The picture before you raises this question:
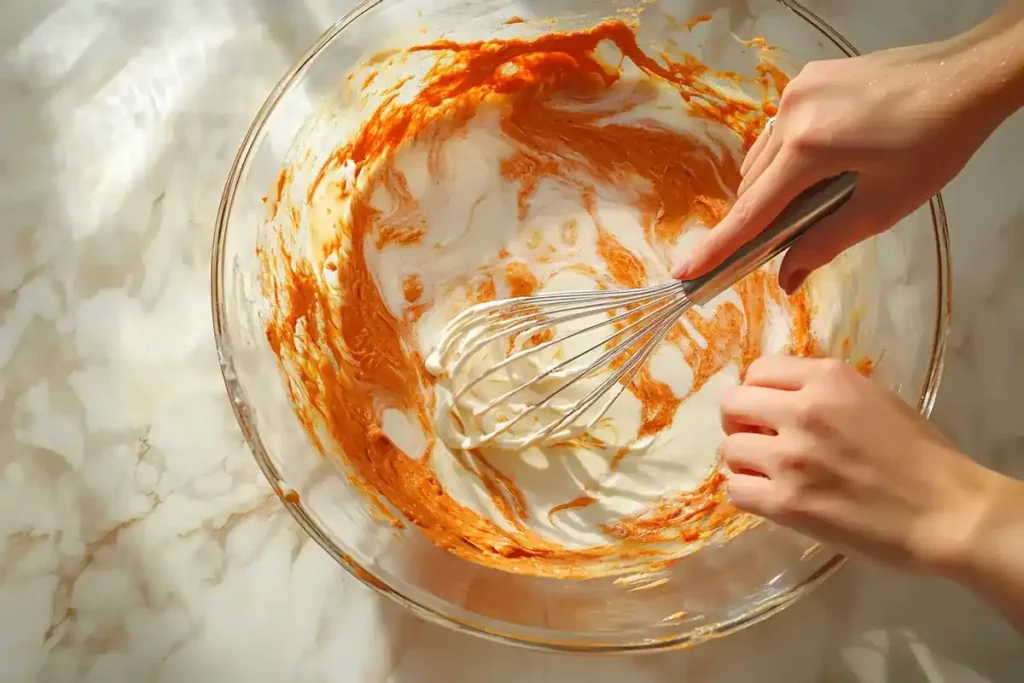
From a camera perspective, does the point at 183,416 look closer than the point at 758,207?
No

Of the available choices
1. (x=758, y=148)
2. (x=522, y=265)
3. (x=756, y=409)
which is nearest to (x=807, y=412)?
(x=756, y=409)

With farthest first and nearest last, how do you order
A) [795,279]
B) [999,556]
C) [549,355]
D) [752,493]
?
[549,355]
[795,279]
[752,493]
[999,556]

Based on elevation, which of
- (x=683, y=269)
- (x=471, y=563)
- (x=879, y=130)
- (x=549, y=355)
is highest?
(x=879, y=130)

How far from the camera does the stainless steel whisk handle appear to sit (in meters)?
0.70

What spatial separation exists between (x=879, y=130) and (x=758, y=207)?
0.11 metres

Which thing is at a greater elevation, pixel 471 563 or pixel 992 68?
pixel 992 68

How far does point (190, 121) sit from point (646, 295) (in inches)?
23.0

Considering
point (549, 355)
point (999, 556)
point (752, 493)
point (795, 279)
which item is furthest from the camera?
point (549, 355)

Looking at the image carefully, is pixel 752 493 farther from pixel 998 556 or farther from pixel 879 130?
pixel 879 130

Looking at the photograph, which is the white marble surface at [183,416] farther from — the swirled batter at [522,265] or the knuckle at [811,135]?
the knuckle at [811,135]

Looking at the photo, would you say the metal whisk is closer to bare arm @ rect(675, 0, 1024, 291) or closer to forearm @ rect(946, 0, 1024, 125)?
bare arm @ rect(675, 0, 1024, 291)

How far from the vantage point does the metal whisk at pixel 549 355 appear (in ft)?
2.79

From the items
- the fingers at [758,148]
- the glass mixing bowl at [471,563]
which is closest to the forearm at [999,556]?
the glass mixing bowl at [471,563]

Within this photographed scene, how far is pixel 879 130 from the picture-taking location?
0.66 metres
